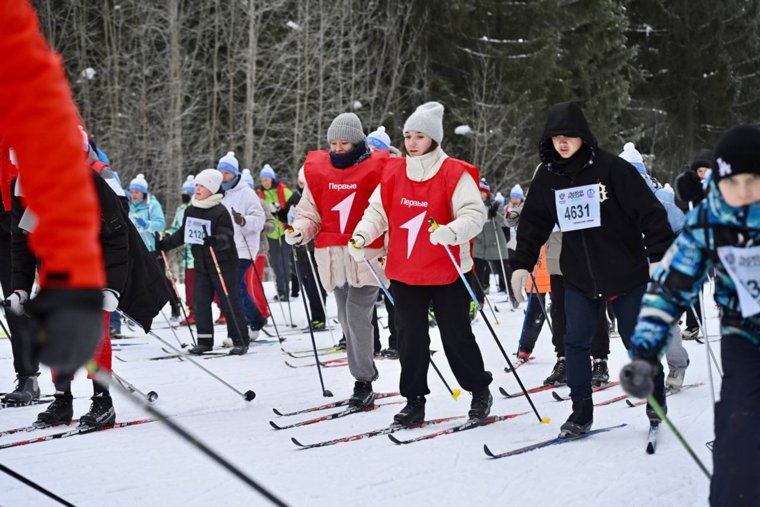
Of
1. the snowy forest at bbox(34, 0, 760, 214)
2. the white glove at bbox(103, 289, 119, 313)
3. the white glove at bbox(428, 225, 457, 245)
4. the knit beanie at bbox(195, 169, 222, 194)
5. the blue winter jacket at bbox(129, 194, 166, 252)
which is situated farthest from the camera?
the snowy forest at bbox(34, 0, 760, 214)

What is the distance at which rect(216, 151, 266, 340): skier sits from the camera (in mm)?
10586

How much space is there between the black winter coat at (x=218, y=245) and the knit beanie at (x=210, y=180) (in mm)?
195

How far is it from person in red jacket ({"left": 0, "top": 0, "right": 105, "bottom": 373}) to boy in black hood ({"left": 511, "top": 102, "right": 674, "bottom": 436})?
11.7 feet

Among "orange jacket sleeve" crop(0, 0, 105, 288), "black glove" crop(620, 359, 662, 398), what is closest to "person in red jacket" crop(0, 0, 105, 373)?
"orange jacket sleeve" crop(0, 0, 105, 288)

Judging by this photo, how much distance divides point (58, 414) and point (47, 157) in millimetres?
4410

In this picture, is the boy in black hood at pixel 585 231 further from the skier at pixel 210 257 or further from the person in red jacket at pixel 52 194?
the skier at pixel 210 257

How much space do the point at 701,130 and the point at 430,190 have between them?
34446 mm

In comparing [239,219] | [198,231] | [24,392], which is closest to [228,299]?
[198,231]

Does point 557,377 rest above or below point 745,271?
below

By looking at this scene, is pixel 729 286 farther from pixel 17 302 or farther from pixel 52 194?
pixel 17 302

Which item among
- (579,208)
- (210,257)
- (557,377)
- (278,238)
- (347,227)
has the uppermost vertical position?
(579,208)

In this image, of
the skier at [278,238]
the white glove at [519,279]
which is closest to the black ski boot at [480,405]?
the white glove at [519,279]

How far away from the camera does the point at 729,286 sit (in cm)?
326

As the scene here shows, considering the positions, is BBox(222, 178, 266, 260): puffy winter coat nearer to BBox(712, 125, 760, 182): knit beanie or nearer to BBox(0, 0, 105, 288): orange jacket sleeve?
BBox(712, 125, 760, 182): knit beanie
